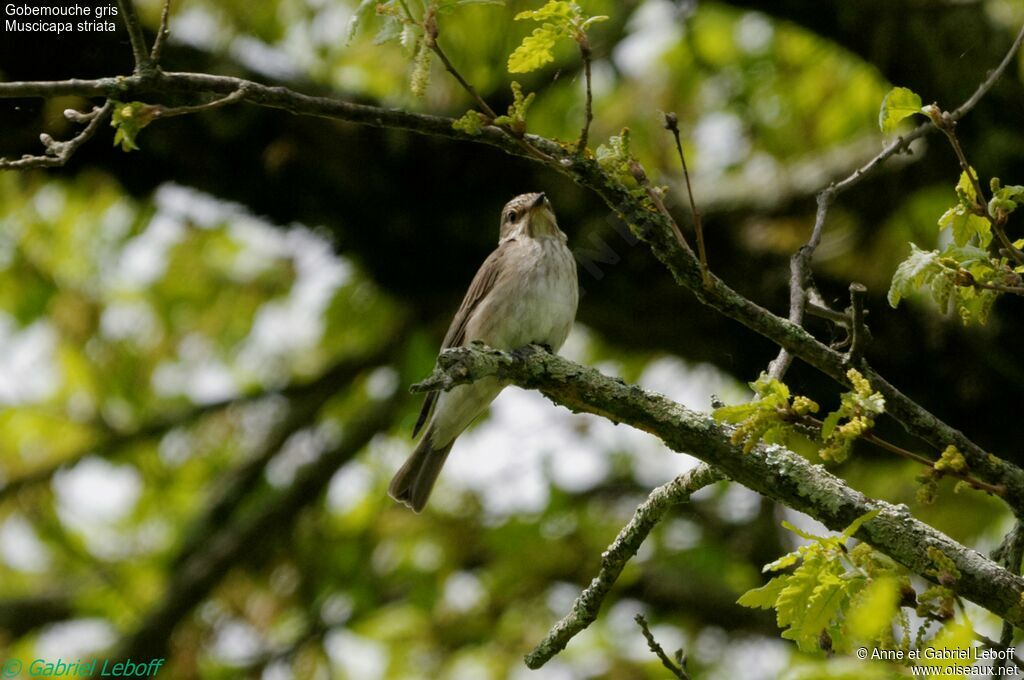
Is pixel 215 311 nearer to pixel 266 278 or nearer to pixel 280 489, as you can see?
pixel 266 278

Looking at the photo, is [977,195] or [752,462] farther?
[752,462]

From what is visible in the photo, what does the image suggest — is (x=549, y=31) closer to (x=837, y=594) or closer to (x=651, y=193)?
(x=651, y=193)

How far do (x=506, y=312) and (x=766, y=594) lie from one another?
3.30 m

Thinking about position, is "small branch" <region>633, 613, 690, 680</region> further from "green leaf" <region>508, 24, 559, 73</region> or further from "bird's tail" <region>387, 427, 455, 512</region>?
"bird's tail" <region>387, 427, 455, 512</region>

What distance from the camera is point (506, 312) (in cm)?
593

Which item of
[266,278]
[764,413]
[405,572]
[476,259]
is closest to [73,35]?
[476,259]

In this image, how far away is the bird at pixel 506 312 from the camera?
5.88 meters

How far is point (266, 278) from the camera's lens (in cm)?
908

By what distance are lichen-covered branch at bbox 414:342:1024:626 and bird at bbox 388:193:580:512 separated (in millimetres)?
2047

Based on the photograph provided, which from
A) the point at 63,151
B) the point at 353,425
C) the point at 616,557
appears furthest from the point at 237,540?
the point at 63,151

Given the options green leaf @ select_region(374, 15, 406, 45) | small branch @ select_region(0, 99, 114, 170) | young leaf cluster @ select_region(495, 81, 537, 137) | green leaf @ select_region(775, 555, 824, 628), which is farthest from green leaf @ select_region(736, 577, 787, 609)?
small branch @ select_region(0, 99, 114, 170)

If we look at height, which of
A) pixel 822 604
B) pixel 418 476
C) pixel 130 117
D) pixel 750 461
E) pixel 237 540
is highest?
pixel 130 117

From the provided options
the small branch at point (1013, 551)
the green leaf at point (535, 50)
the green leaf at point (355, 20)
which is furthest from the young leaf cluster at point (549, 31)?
the small branch at point (1013, 551)

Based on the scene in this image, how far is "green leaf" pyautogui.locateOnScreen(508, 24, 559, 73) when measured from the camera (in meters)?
2.94
